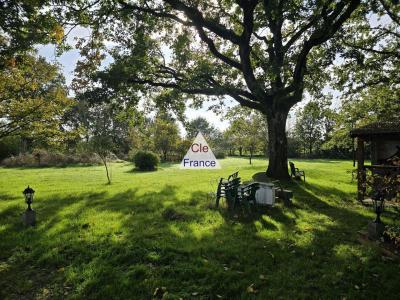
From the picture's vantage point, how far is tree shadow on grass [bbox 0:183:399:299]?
4.70 m

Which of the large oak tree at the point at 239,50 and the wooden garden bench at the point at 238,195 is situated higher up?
the large oak tree at the point at 239,50

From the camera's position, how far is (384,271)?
524 centimetres

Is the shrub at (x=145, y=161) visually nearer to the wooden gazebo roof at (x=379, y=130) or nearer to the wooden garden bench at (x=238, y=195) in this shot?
the wooden garden bench at (x=238, y=195)

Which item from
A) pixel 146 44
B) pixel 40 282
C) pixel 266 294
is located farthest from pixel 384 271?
pixel 146 44

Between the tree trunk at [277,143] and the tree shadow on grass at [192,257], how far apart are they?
7060 millimetres

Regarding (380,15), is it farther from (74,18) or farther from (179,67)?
(74,18)

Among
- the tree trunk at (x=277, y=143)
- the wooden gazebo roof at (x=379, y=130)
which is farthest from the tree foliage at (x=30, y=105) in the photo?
the wooden gazebo roof at (x=379, y=130)

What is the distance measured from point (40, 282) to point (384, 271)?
6.10m

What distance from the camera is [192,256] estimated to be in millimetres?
5926

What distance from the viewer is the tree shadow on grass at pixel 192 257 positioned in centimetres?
470

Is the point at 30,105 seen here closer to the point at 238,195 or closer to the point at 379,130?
the point at 238,195

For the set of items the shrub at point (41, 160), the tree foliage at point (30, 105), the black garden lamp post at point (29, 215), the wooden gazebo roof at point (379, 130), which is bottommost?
the black garden lamp post at point (29, 215)

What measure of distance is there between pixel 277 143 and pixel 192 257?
1175cm

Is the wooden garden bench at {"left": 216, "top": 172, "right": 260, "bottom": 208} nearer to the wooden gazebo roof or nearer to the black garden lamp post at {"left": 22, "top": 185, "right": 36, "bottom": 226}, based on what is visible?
the black garden lamp post at {"left": 22, "top": 185, "right": 36, "bottom": 226}
